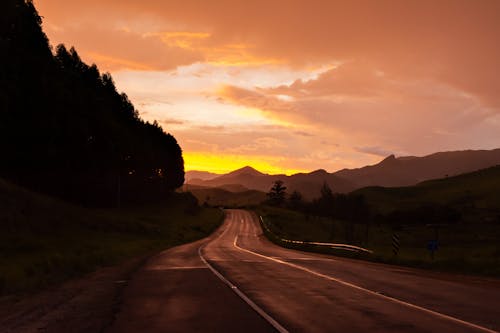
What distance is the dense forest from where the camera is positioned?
66.4 metres

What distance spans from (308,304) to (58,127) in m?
66.5

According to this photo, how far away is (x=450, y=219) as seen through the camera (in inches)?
6422

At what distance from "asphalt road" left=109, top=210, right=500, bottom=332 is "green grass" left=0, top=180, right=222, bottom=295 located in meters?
5.06

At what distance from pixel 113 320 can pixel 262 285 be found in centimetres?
686

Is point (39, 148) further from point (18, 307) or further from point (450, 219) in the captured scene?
point (450, 219)

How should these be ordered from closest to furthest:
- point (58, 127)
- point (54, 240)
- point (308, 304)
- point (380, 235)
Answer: point (308, 304)
point (54, 240)
point (58, 127)
point (380, 235)

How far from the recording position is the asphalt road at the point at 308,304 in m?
9.94

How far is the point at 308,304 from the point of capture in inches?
494

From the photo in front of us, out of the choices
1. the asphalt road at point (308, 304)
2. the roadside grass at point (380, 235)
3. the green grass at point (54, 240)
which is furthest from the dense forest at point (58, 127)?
the asphalt road at point (308, 304)

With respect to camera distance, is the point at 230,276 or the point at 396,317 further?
the point at 230,276

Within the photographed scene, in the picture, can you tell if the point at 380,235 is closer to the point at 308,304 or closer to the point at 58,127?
the point at 58,127

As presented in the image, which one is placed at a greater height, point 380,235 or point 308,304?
point 380,235

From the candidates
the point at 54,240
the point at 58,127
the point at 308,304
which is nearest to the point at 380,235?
the point at 58,127

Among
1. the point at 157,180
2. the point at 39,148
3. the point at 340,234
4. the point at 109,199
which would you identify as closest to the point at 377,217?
the point at 340,234
